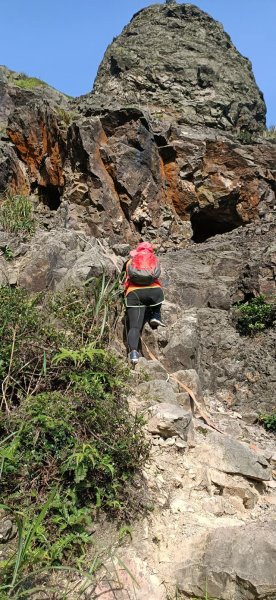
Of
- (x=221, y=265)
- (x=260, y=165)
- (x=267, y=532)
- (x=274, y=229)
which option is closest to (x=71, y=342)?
(x=267, y=532)

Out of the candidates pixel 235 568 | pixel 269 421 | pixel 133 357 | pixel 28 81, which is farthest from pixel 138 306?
pixel 28 81

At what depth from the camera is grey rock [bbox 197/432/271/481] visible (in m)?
4.34

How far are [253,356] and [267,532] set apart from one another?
197 inches

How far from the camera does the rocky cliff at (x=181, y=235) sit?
12.0ft

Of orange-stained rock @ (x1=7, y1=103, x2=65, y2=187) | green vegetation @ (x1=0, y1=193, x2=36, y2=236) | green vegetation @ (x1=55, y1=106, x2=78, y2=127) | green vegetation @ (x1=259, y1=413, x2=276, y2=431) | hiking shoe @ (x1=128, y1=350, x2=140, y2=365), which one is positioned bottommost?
green vegetation @ (x1=259, y1=413, x2=276, y2=431)

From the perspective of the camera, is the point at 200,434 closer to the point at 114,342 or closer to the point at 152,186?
the point at 114,342

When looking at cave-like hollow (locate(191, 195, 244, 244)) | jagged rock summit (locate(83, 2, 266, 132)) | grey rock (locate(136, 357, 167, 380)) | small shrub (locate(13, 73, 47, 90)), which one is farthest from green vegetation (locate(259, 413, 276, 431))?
small shrub (locate(13, 73, 47, 90))

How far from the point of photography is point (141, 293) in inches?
248

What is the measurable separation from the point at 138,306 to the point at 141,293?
0.17m

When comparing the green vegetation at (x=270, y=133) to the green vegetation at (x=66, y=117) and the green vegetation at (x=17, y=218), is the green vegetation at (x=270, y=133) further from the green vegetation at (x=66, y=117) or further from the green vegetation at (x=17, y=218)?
the green vegetation at (x=17, y=218)

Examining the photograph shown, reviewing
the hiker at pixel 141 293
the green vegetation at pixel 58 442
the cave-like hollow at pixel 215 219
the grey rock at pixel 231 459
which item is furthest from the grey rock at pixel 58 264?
the cave-like hollow at pixel 215 219

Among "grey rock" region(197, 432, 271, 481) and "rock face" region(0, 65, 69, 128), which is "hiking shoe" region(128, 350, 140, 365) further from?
"rock face" region(0, 65, 69, 128)

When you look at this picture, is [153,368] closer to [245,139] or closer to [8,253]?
[8,253]

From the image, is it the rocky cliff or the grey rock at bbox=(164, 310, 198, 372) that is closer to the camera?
the rocky cliff
